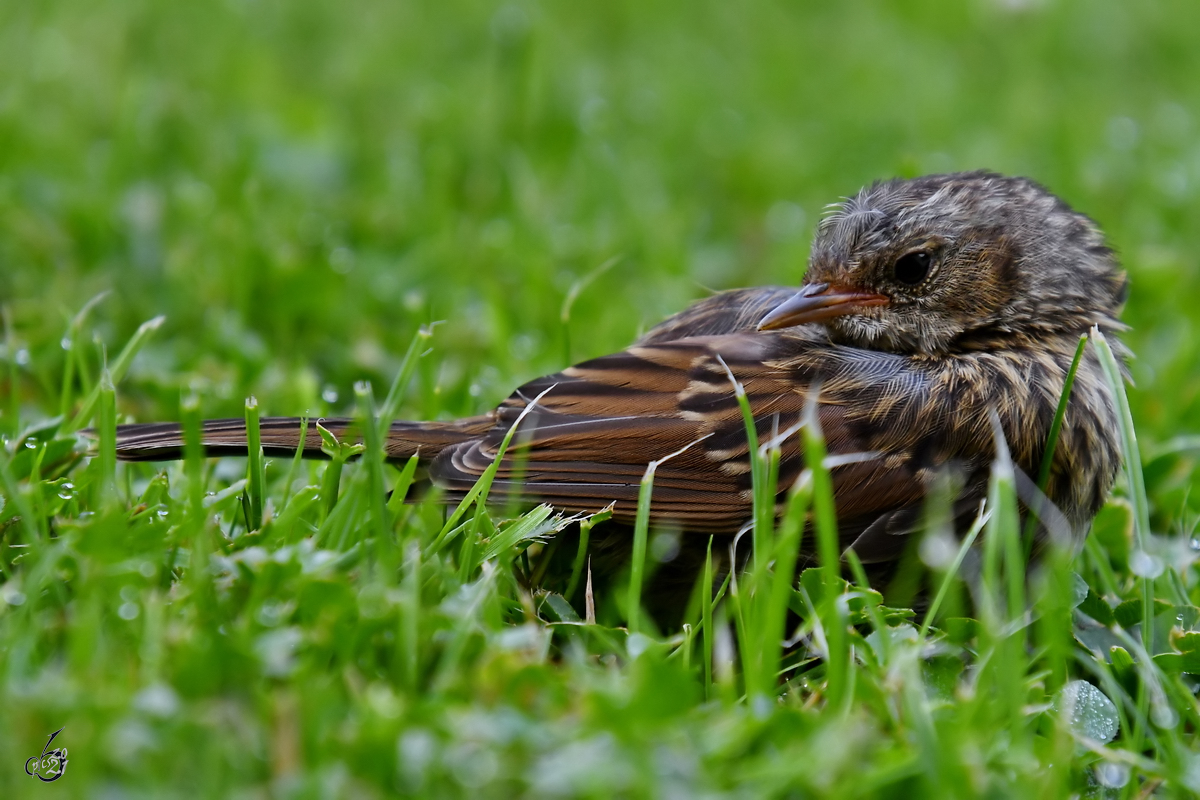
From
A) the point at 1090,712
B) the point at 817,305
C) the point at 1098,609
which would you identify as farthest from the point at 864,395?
the point at 1090,712

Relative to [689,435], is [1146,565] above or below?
below

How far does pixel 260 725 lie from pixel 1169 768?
5.28 feet

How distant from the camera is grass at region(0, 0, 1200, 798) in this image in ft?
7.13

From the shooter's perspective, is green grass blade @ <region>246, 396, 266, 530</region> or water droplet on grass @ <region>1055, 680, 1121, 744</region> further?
green grass blade @ <region>246, 396, 266, 530</region>

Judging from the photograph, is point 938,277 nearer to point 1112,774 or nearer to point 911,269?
point 911,269

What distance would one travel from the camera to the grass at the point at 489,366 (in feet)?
7.13

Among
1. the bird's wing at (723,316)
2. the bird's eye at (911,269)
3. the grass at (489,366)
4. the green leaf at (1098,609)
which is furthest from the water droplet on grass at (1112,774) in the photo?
the bird's wing at (723,316)

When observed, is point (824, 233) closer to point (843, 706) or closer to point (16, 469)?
point (843, 706)

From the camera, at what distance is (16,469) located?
125 inches

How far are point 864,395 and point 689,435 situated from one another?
1.49 feet

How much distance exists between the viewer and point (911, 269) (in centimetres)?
359
